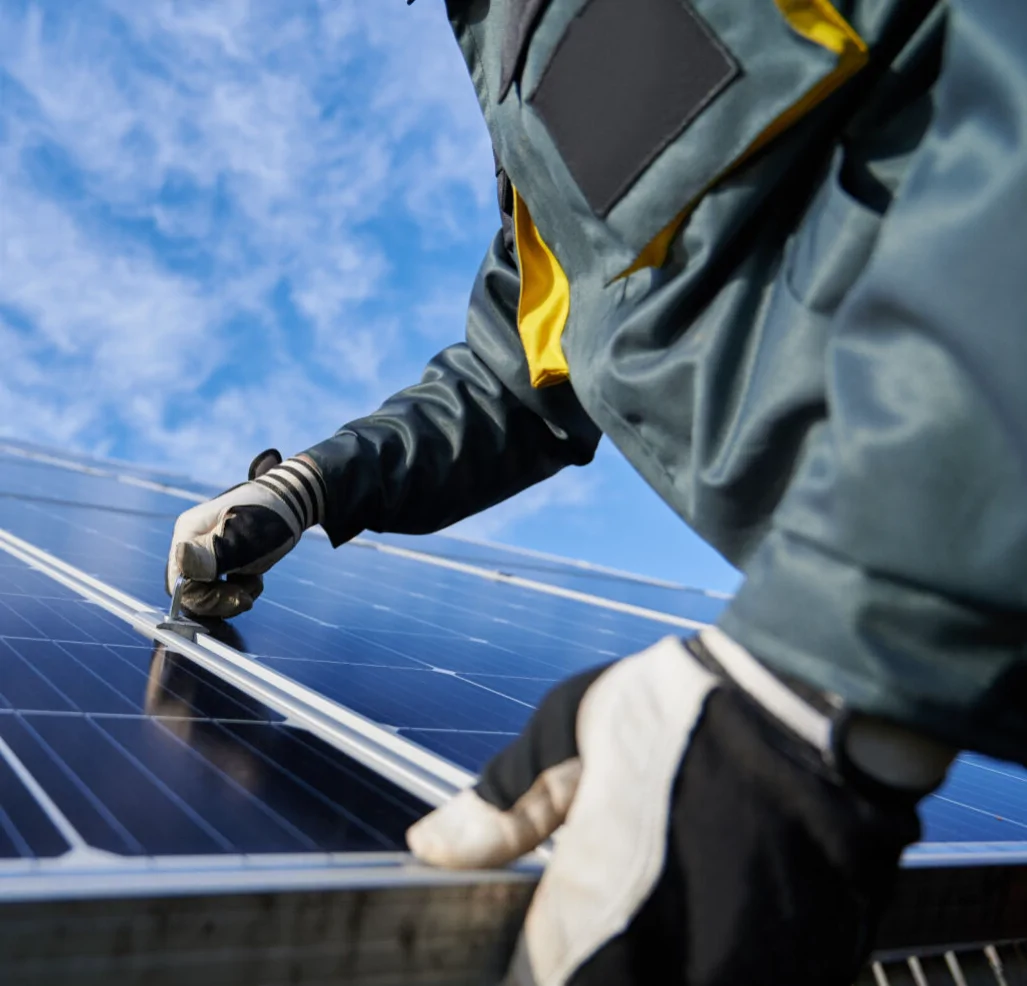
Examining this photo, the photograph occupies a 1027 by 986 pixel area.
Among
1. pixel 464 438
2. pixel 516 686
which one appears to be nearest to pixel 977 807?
pixel 516 686

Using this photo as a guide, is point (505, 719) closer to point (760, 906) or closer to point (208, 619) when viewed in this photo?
point (208, 619)

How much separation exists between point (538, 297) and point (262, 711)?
0.89 meters

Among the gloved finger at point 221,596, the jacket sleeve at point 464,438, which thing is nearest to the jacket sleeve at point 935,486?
the jacket sleeve at point 464,438

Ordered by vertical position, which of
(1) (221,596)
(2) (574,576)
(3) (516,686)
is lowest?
(3) (516,686)

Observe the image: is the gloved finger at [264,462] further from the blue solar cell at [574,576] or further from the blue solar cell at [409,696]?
the blue solar cell at [574,576]

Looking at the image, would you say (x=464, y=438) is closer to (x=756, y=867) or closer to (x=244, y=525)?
(x=244, y=525)

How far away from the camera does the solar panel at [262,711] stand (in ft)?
3.77

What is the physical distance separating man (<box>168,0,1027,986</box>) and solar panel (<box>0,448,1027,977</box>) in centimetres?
28

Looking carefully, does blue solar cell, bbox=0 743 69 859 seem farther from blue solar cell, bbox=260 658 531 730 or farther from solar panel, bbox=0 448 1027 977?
blue solar cell, bbox=260 658 531 730

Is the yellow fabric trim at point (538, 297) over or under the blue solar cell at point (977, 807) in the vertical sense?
over

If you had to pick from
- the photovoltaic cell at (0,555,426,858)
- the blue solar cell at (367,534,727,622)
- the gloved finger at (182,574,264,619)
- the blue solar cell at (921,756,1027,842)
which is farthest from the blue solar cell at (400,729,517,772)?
the blue solar cell at (367,534,727,622)

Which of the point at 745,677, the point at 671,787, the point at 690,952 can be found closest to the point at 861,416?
the point at 745,677

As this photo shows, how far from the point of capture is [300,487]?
95.1 inches

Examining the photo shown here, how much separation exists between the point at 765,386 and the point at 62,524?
3409mm
